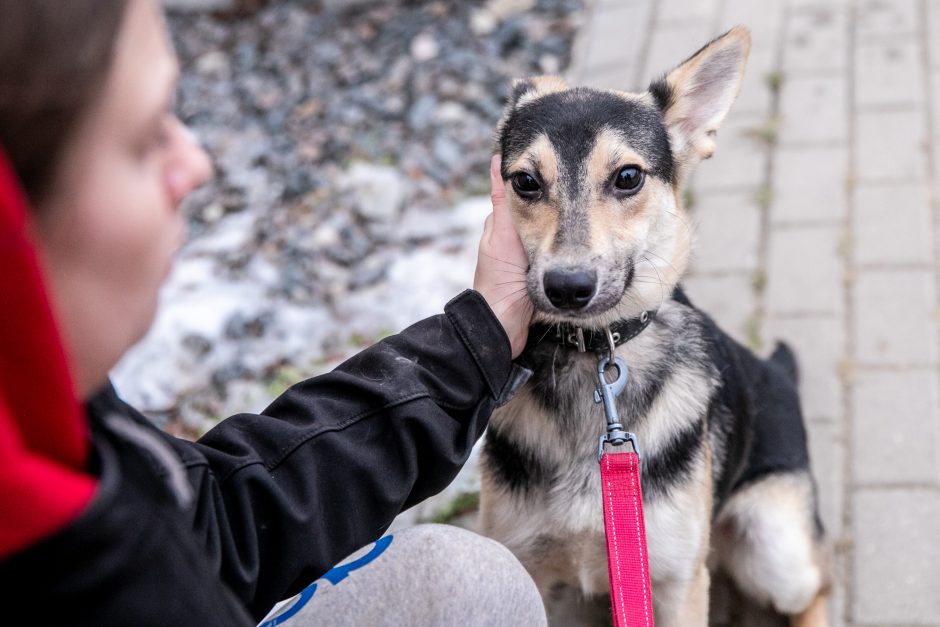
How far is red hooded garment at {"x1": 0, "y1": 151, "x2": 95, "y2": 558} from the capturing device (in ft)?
2.54

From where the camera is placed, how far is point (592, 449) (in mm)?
2262

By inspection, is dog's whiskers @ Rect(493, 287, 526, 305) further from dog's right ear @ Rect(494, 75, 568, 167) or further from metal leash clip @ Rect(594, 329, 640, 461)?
dog's right ear @ Rect(494, 75, 568, 167)

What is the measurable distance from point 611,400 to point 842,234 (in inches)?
95.6

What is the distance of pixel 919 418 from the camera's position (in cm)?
321

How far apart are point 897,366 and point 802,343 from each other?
339mm

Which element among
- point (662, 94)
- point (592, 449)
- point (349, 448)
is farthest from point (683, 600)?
point (662, 94)

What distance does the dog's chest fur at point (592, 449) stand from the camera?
225cm

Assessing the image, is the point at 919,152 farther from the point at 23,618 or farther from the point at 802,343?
the point at 23,618

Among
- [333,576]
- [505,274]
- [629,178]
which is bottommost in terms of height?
[333,576]

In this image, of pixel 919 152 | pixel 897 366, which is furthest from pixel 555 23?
pixel 897 366

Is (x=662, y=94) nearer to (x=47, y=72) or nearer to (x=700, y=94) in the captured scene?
(x=700, y=94)

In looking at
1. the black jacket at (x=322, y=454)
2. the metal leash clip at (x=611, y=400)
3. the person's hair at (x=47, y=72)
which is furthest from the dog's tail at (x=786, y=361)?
the person's hair at (x=47, y=72)

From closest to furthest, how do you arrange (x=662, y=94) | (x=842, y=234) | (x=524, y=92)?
(x=662, y=94)
(x=524, y=92)
(x=842, y=234)

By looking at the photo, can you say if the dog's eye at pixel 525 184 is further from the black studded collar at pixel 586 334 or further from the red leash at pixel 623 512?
the red leash at pixel 623 512
